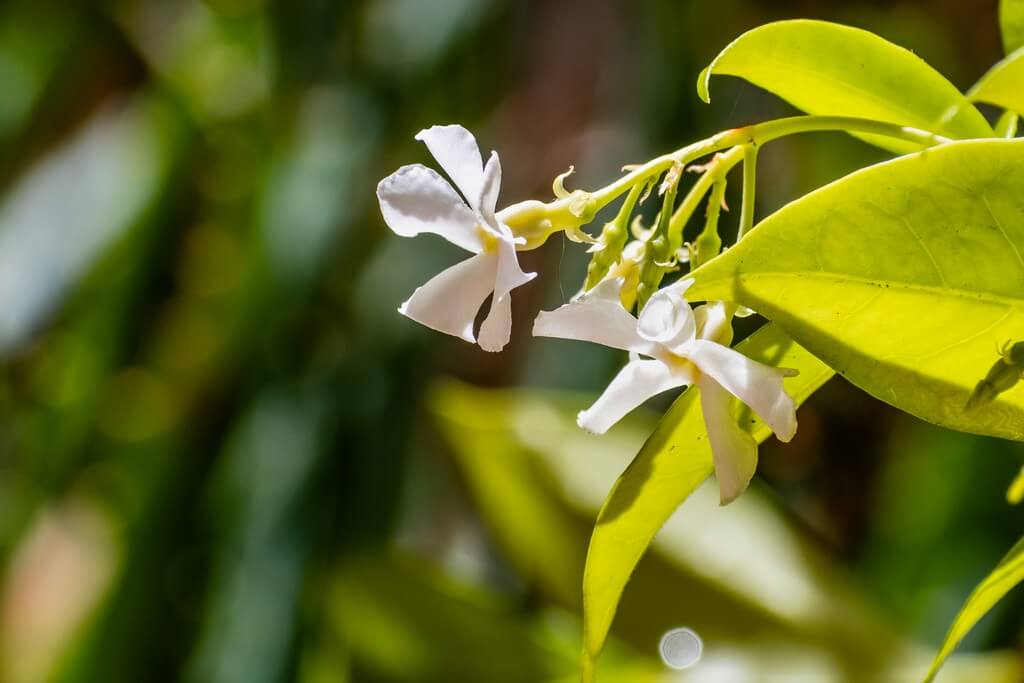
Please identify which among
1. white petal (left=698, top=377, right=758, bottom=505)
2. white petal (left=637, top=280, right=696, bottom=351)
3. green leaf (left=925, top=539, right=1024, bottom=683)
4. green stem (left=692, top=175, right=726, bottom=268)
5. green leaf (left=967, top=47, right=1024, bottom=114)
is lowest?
green leaf (left=925, top=539, right=1024, bottom=683)

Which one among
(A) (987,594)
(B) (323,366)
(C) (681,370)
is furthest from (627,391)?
(B) (323,366)

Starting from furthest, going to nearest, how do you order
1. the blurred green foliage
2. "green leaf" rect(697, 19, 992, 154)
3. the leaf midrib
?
the blurred green foliage, "green leaf" rect(697, 19, 992, 154), the leaf midrib

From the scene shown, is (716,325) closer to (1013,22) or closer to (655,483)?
(655,483)

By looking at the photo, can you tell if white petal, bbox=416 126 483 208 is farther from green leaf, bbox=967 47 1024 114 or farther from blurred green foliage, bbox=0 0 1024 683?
blurred green foliage, bbox=0 0 1024 683

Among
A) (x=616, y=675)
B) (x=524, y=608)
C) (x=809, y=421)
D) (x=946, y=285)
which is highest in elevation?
(x=946, y=285)

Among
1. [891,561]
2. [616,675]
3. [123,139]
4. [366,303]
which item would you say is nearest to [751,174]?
[616,675]

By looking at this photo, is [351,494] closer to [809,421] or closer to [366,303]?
[366,303]

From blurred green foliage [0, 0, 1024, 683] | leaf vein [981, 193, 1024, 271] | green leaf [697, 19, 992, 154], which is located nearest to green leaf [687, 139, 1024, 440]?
leaf vein [981, 193, 1024, 271]
